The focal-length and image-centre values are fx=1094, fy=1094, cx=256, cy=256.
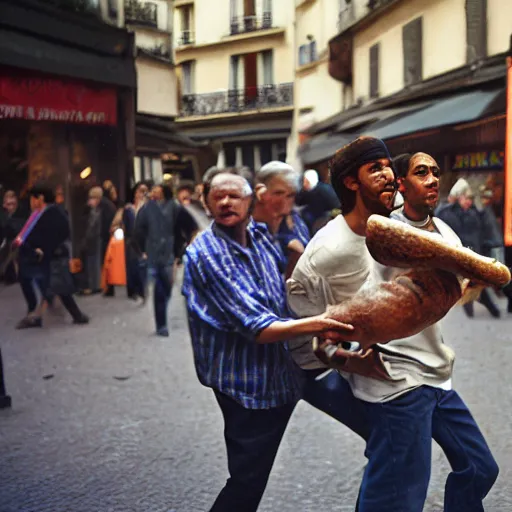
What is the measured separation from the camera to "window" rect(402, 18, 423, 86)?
2473 millimetres

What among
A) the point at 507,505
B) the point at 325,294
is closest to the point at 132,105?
the point at 325,294

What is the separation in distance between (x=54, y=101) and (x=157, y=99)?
0.48 m

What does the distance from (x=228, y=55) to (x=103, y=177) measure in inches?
24.4

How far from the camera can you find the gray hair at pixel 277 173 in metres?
2.38

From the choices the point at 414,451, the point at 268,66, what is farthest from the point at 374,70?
the point at 414,451

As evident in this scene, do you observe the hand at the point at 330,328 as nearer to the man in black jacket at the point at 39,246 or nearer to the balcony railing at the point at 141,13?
the balcony railing at the point at 141,13

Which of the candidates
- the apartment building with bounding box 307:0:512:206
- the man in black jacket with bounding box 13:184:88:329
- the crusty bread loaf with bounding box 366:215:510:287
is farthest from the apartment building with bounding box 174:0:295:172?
the man in black jacket with bounding box 13:184:88:329

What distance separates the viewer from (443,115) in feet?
7.73

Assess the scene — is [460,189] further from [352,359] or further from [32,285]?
[32,285]

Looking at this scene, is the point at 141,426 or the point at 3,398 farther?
the point at 3,398

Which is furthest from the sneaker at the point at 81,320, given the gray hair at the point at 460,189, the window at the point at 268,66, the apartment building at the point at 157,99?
the gray hair at the point at 460,189

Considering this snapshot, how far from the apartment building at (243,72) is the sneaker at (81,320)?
155 centimetres

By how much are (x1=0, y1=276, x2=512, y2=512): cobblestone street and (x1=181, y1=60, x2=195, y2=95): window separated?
42.7 inches

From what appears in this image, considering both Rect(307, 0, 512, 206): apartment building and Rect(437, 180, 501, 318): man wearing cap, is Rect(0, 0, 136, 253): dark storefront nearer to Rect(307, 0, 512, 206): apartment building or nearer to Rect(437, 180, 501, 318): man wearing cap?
Rect(307, 0, 512, 206): apartment building
